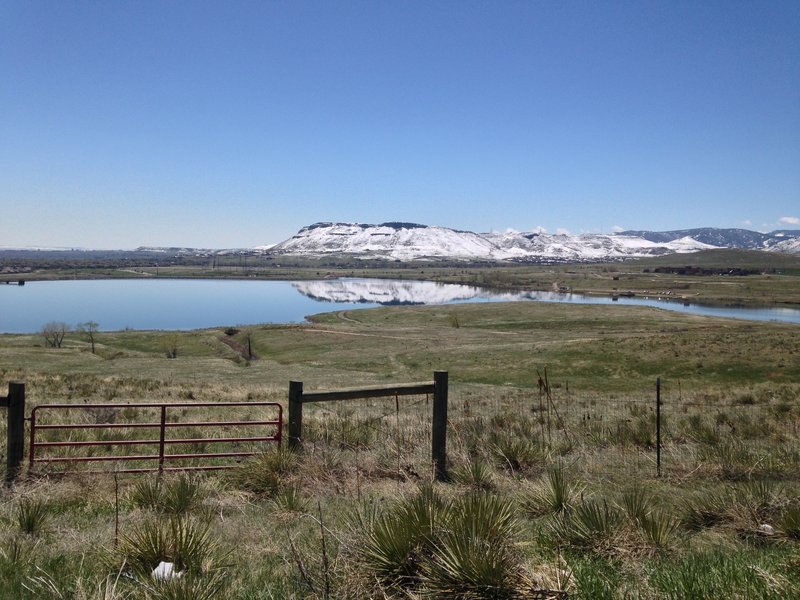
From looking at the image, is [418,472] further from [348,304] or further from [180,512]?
[348,304]

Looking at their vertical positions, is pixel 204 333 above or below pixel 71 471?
below

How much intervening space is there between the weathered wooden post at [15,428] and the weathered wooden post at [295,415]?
12.5ft

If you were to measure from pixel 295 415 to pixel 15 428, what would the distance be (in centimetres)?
400

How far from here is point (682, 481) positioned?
8.68 meters

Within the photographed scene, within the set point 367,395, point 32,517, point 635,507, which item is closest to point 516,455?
point 367,395

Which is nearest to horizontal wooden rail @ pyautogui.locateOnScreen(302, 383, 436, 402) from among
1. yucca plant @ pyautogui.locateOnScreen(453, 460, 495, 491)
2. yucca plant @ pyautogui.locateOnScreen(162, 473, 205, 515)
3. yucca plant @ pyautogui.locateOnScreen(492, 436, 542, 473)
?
yucca plant @ pyautogui.locateOnScreen(453, 460, 495, 491)

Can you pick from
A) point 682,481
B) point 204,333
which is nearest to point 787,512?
point 682,481

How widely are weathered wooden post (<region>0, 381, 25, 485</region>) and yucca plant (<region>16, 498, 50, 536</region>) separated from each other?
1.80 m

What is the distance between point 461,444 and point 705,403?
44.6 feet

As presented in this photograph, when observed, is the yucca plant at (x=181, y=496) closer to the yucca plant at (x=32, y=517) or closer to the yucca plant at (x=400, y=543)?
the yucca plant at (x=32, y=517)

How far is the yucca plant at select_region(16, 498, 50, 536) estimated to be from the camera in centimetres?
652

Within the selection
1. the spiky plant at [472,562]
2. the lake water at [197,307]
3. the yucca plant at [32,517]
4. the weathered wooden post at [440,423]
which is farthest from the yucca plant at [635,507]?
the lake water at [197,307]

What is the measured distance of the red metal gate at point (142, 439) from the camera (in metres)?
9.15

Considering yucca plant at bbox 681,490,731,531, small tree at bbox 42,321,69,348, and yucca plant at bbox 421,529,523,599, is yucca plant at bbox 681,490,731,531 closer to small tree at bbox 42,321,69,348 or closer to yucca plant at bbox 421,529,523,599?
yucca plant at bbox 421,529,523,599
